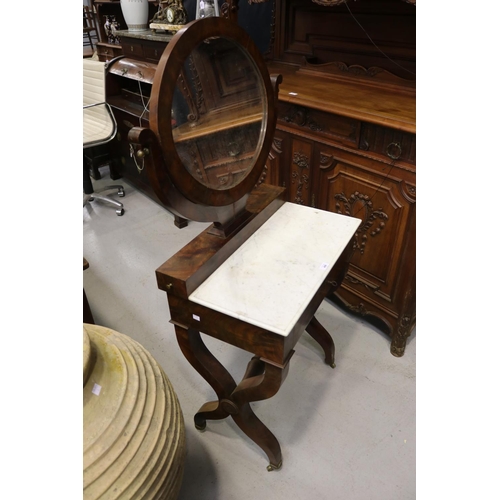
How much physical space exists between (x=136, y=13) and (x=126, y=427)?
2949mm

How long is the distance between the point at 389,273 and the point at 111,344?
1277 millimetres

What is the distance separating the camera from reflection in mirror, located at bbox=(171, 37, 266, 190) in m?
0.95

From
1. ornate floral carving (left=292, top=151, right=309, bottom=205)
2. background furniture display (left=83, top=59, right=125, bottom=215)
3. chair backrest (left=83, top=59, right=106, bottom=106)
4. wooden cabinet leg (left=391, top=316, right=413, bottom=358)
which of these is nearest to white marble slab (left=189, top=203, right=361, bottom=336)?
ornate floral carving (left=292, top=151, right=309, bottom=205)

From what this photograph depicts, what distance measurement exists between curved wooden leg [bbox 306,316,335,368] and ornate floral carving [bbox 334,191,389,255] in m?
0.43

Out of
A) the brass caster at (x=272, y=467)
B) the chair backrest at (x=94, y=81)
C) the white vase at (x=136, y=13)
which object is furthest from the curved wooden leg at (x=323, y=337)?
the white vase at (x=136, y=13)

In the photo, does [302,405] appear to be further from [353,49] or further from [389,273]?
[353,49]

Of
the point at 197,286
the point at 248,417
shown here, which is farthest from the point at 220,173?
the point at 248,417

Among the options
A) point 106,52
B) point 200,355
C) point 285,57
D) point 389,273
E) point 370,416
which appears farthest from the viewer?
point 106,52

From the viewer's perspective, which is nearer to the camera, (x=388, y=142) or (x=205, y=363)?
(x=205, y=363)

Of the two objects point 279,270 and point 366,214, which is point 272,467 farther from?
point 366,214

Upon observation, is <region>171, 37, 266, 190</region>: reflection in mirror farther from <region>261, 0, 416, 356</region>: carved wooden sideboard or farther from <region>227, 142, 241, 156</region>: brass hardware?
<region>261, 0, 416, 356</region>: carved wooden sideboard

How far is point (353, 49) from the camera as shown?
1991 millimetres

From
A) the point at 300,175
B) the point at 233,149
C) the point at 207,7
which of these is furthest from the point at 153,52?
the point at 233,149

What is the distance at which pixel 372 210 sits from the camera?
1714 mm
